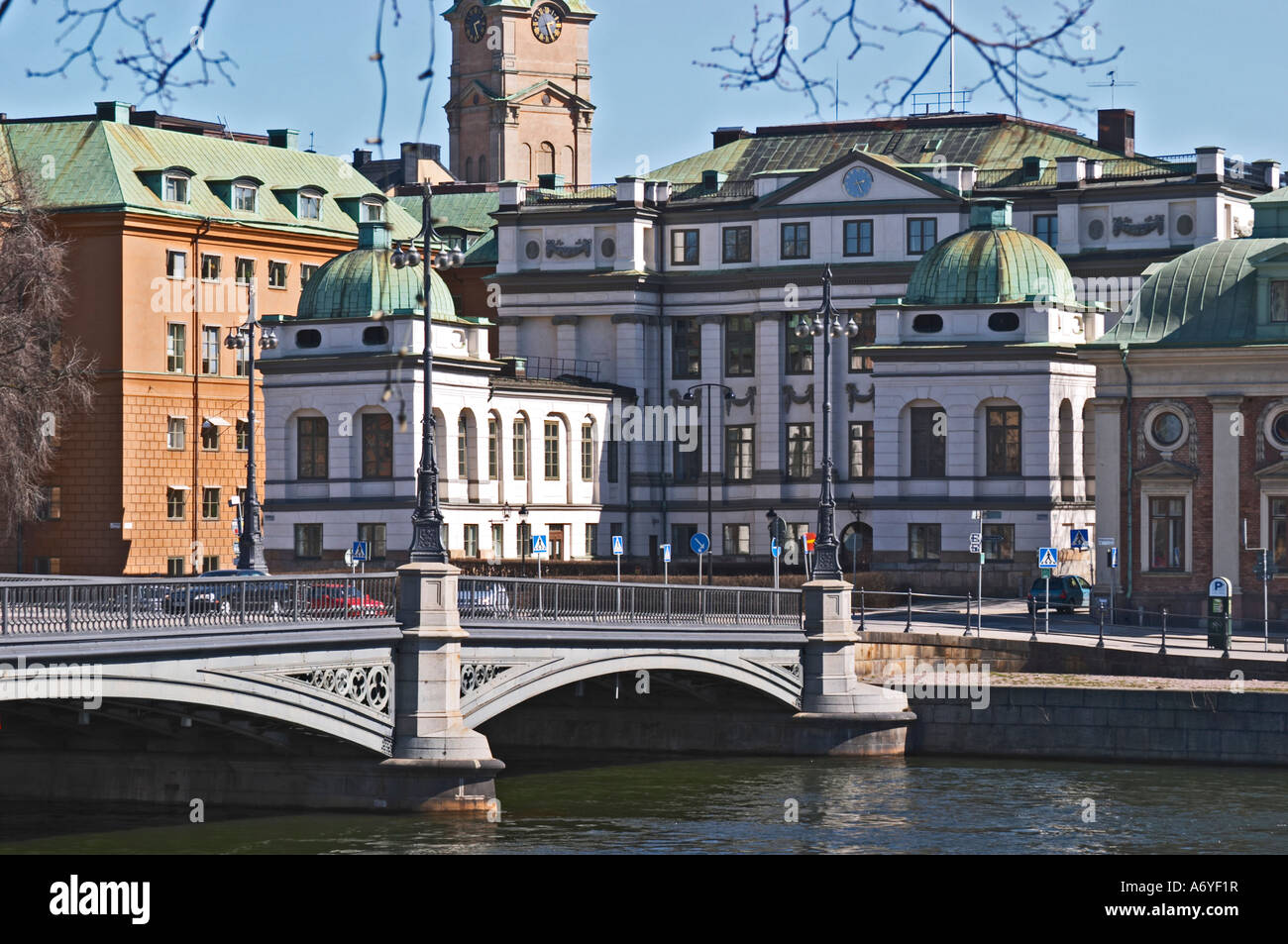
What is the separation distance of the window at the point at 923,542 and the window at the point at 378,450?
19.0 metres

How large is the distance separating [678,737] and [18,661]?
26.5m

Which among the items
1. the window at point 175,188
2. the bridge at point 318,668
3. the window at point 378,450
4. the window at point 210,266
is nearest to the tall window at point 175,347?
the window at point 210,266

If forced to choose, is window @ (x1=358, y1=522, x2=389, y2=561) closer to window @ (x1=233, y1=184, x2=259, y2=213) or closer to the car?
window @ (x1=233, y1=184, x2=259, y2=213)

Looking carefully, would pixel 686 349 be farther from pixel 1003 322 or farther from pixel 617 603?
pixel 617 603

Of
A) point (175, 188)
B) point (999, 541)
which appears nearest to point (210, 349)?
point (175, 188)

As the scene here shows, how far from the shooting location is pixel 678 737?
6512 cm

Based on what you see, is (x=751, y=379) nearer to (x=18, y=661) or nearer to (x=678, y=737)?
(x=678, y=737)

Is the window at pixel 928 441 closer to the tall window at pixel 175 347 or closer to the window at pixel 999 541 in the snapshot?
the window at pixel 999 541

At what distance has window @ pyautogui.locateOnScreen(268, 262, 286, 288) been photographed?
367 ft

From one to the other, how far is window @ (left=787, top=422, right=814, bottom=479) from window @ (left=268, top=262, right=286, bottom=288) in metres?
23.6

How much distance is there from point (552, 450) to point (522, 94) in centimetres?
5251

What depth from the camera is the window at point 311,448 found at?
97188 mm

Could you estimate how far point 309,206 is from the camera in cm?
11494
